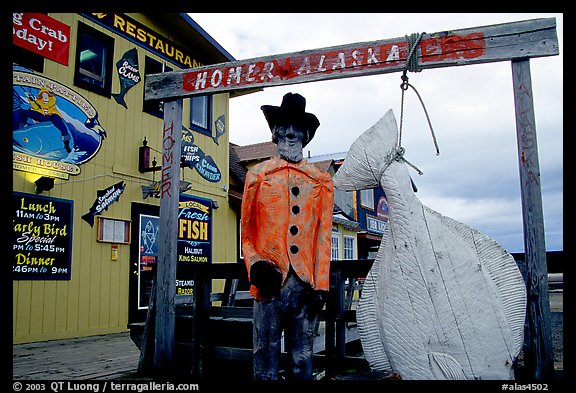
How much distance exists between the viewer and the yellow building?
6.25m

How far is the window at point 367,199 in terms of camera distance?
1670 cm

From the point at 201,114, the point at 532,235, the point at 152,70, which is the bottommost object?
the point at 532,235

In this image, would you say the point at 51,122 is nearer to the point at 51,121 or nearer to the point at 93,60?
the point at 51,121

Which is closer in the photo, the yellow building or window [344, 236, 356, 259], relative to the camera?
the yellow building

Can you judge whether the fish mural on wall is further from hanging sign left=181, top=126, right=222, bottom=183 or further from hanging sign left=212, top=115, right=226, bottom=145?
hanging sign left=212, top=115, right=226, bottom=145

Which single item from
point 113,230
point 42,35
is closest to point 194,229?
point 113,230

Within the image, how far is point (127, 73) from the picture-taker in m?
8.02

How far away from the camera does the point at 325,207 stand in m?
2.78

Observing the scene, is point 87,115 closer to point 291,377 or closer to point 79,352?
point 79,352

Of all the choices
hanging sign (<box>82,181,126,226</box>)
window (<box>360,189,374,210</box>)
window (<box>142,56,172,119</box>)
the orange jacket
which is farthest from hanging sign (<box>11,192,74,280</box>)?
window (<box>360,189,374,210</box>)

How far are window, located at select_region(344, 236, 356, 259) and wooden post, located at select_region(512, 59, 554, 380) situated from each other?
40.0 feet

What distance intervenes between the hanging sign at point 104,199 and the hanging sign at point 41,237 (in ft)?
1.01

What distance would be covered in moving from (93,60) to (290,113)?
585 centimetres

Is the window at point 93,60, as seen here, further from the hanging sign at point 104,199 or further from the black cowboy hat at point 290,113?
→ the black cowboy hat at point 290,113
